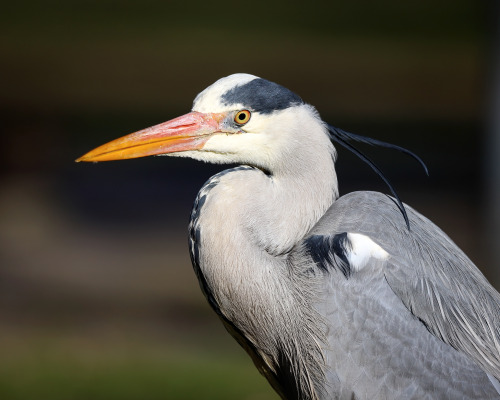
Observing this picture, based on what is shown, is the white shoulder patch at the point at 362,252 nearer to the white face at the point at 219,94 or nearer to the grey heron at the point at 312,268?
the grey heron at the point at 312,268

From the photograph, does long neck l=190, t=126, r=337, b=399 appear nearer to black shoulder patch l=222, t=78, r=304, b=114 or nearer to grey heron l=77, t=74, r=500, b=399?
grey heron l=77, t=74, r=500, b=399

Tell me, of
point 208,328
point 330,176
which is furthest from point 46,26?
point 330,176

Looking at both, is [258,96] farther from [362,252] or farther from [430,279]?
[430,279]

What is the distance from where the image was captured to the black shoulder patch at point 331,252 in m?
1.87

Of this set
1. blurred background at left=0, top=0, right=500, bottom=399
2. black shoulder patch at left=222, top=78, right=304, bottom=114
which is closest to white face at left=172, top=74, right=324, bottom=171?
black shoulder patch at left=222, top=78, right=304, bottom=114

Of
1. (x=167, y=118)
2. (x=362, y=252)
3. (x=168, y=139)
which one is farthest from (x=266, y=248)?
(x=167, y=118)

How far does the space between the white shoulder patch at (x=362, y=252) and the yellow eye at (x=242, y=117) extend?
35cm

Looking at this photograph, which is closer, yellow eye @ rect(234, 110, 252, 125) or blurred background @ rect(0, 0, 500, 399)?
yellow eye @ rect(234, 110, 252, 125)

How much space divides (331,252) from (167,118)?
4.74m

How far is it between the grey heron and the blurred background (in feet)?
8.16

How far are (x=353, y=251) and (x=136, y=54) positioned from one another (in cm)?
503

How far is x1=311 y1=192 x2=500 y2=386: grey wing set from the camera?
1863 millimetres

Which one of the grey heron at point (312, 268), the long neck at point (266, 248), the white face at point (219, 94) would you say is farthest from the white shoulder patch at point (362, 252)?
the white face at point (219, 94)

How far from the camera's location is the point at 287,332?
195cm
